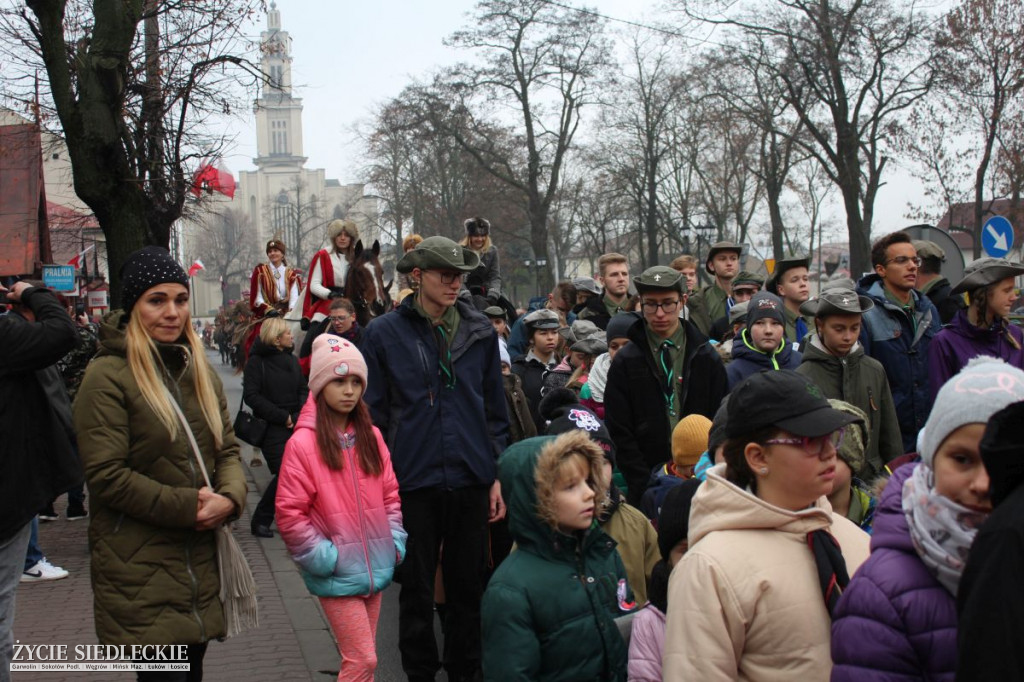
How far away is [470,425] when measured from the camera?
5559 millimetres

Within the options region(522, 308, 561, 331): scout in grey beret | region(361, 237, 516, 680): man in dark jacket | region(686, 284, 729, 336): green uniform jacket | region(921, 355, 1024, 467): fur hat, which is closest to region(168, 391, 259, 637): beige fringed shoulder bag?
region(361, 237, 516, 680): man in dark jacket

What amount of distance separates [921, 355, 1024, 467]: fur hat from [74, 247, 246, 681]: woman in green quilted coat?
2872mm

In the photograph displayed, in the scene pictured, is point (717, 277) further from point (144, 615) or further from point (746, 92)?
point (746, 92)

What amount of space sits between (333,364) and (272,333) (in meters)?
5.04

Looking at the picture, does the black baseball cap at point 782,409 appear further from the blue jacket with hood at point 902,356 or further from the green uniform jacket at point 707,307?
the green uniform jacket at point 707,307

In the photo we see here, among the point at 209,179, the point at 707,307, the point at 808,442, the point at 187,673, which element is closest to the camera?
the point at 808,442

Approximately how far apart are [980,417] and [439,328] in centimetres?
364

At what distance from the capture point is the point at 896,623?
2324 mm

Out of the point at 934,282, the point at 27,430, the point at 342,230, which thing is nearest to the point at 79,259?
the point at 342,230

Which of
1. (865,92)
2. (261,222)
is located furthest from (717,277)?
(261,222)

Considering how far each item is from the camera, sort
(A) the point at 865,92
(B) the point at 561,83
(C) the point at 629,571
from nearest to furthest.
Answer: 1. (C) the point at 629,571
2. (A) the point at 865,92
3. (B) the point at 561,83

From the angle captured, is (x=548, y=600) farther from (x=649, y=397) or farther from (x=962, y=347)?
(x=962, y=347)

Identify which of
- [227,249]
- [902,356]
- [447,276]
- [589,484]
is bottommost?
[589,484]

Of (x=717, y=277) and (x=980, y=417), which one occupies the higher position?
(x=717, y=277)
